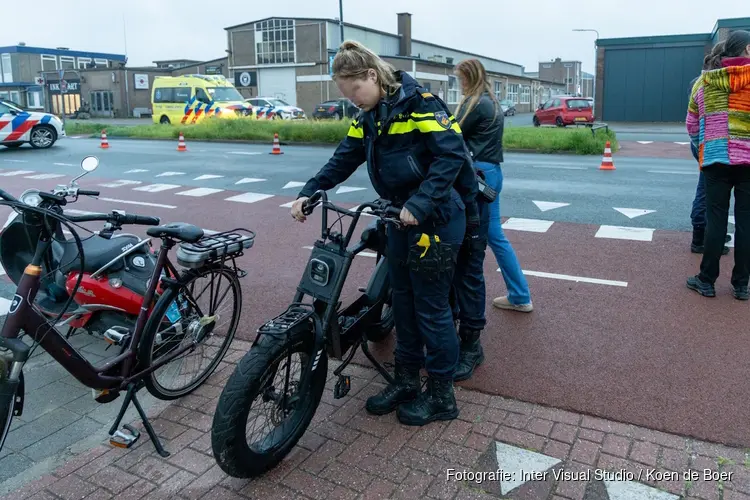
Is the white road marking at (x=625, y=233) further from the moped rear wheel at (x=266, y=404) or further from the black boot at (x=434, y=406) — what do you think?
the moped rear wheel at (x=266, y=404)

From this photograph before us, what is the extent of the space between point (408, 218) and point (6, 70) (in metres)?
73.8

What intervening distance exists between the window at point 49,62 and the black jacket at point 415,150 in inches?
2844

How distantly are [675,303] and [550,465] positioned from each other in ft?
8.85

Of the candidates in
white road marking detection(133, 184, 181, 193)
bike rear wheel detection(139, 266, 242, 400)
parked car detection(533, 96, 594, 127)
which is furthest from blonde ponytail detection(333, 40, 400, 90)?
parked car detection(533, 96, 594, 127)

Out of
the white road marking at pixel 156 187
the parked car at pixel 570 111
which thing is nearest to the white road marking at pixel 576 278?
the white road marking at pixel 156 187

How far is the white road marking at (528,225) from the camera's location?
809 cm

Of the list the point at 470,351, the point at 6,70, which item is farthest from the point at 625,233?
the point at 6,70

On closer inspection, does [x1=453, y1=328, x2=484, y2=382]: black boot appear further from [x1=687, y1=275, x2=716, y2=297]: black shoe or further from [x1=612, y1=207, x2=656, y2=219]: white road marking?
[x1=612, y1=207, x2=656, y2=219]: white road marking

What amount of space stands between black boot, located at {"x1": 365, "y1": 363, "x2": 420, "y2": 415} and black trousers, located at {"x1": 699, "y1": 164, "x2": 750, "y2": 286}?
294 cm

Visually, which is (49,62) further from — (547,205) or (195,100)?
(547,205)

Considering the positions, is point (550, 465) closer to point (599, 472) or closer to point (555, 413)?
point (599, 472)

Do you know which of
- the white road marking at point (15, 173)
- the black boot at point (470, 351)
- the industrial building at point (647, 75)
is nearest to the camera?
the black boot at point (470, 351)

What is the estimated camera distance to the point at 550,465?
310 cm

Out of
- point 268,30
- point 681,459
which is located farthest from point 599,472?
point 268,30
